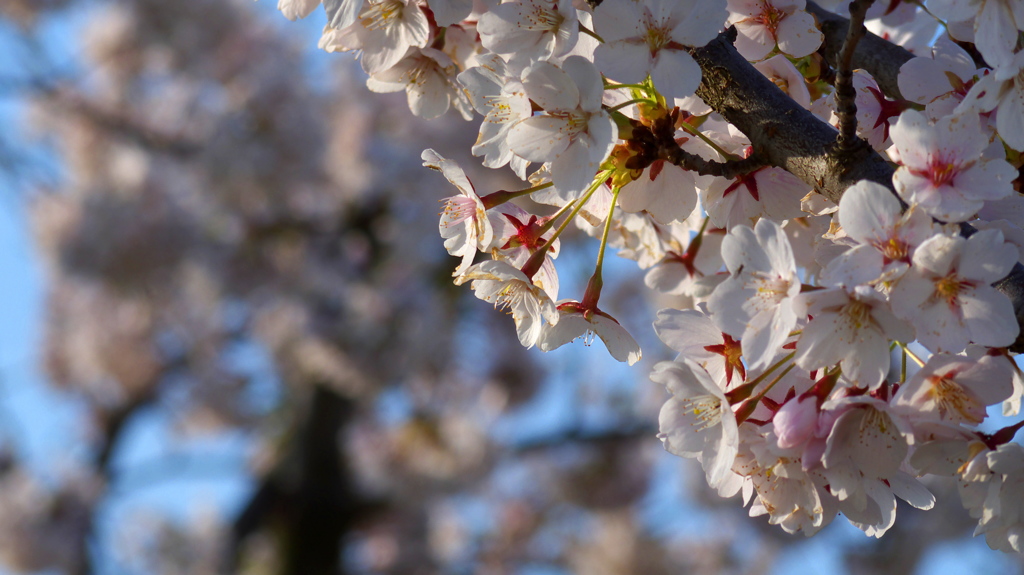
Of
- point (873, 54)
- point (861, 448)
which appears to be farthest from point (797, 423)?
point (873, 54)

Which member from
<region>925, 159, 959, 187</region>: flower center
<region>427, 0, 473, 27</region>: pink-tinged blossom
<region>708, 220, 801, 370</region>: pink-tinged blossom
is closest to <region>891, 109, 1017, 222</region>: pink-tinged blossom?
<region>925, 159, 959, 187</region>: flower center

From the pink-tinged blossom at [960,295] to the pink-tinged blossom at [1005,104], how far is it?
111mm

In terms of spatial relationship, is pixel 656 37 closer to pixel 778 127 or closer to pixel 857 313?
pixel 778 127

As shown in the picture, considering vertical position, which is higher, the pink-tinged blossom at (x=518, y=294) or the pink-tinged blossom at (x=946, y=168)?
the pink-tinged blossom at (x=946, y=168)

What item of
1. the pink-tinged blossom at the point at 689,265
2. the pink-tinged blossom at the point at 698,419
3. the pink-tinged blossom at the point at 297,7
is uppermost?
the pink-tinged blossom at the point at 297,7

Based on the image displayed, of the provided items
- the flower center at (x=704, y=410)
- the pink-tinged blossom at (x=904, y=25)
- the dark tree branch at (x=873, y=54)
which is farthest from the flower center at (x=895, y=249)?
the pink-tinged blossom at (x=904, y=25)

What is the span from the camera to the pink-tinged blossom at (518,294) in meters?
0.75

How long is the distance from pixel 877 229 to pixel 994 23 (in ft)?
0.68

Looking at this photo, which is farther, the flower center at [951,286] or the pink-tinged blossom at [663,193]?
the pink-tinged blossom at [663,193]

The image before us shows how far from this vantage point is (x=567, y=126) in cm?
70

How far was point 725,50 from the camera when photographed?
29.2 inches

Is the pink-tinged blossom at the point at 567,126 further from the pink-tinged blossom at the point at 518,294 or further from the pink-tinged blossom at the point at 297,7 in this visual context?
the pink-tinged blossom at the point at 297,7

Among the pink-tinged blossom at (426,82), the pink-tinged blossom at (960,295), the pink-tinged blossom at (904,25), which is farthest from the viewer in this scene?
the pink-tinged blossom at (904,25)

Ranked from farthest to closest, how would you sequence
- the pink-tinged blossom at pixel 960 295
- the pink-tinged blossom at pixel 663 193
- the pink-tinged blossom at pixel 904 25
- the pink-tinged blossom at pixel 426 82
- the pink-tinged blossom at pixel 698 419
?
the pink-tinged blossom at pixel 904 25 → the pink-tinged blossom at pixel 426 82 → the pink-tinged blossom at pixel 663 193 → the pink-tinged blossom at pixel 698 419 → the pink-tinged blossom at pixel 960 295
